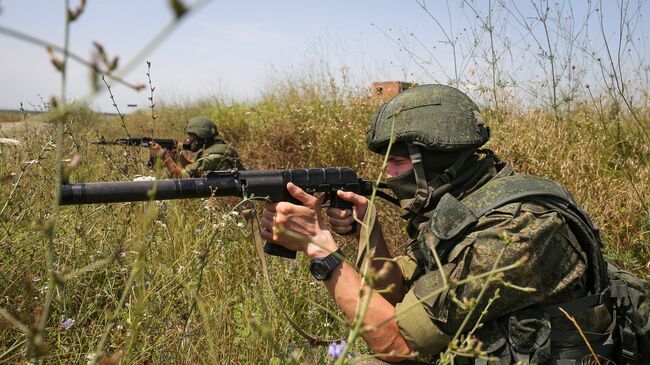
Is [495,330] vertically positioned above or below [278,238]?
below

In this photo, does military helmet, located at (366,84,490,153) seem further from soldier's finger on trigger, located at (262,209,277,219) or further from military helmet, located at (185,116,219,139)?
military helmet, located at (185,116,219,139)

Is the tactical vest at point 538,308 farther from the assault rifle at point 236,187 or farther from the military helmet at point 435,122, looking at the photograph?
the assault rifle at point 236,187

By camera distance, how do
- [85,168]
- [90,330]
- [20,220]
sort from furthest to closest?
[85,168] < [20,220] < [90,330]

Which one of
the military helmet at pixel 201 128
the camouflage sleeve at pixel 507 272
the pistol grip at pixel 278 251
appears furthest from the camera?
the military helmet at pixel 201 128

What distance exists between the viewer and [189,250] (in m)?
2.96

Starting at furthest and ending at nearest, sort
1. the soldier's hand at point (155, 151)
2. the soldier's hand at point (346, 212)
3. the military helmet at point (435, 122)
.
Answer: the soldier's hand at point (346, 212), the military helmet at point (435, 122), the soldier's hand at point (155, 151)

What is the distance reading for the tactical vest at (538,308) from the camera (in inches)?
79.0

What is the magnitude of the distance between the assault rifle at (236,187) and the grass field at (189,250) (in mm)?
153

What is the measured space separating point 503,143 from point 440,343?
272cm

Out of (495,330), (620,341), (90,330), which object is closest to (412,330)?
(495,330)

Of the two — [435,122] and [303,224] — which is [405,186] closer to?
[435,122]

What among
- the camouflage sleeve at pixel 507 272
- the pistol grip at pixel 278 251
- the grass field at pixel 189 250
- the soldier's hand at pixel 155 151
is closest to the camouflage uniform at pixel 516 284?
the camouflage sleeve at pixel 507 272

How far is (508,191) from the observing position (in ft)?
6.98

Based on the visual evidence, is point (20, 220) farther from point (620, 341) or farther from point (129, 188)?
point (620, 341)
